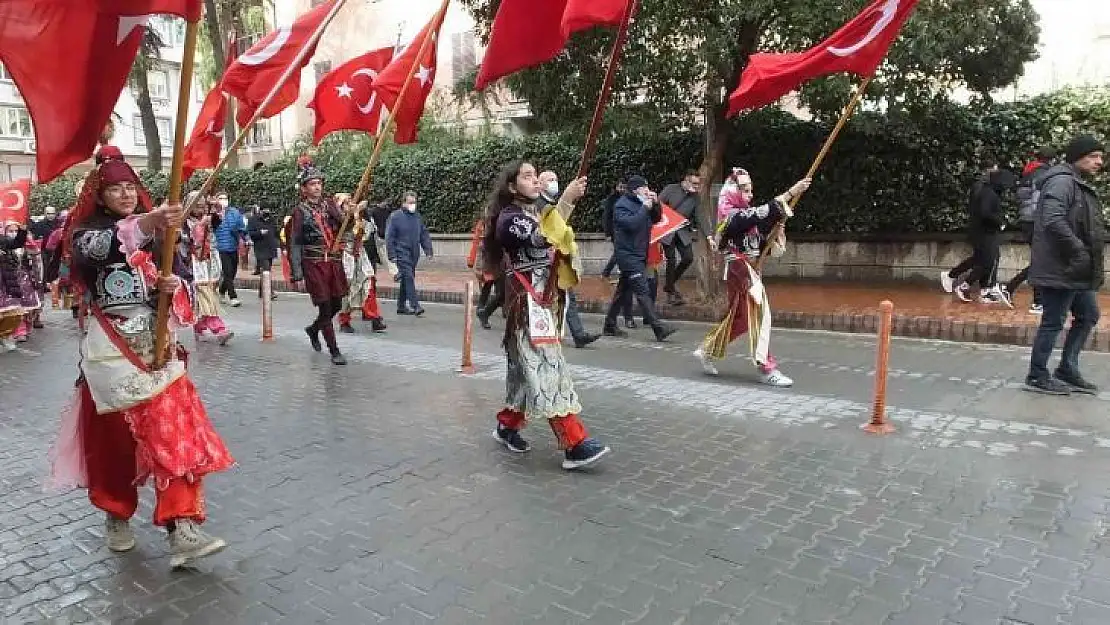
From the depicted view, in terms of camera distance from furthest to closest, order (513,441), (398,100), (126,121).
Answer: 1. (126,121)
2. (398,100)
3. (513,441)

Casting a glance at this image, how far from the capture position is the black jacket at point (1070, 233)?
6.79 meters

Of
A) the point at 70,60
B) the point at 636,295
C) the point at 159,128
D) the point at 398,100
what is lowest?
the point at 636,295

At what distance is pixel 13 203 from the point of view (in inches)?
445

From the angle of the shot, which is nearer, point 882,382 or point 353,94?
point 882,382

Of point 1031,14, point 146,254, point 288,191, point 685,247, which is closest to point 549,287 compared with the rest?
point 146,254

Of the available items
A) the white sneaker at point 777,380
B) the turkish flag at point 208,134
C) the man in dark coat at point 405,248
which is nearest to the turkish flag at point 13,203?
the turkish flag at point 208,134

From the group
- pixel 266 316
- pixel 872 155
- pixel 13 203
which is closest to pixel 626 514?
pixel 266 316

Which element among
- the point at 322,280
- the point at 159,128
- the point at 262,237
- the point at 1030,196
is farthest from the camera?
the point at 159,128

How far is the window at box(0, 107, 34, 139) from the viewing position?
43.7 metres

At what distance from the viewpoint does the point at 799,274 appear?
15.1m

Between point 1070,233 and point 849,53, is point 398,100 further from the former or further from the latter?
point 1070,233

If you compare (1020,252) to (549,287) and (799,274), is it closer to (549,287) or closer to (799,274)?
(799,274)

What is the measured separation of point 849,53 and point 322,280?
5664 mm

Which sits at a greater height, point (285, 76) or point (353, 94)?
point (353, 94)
